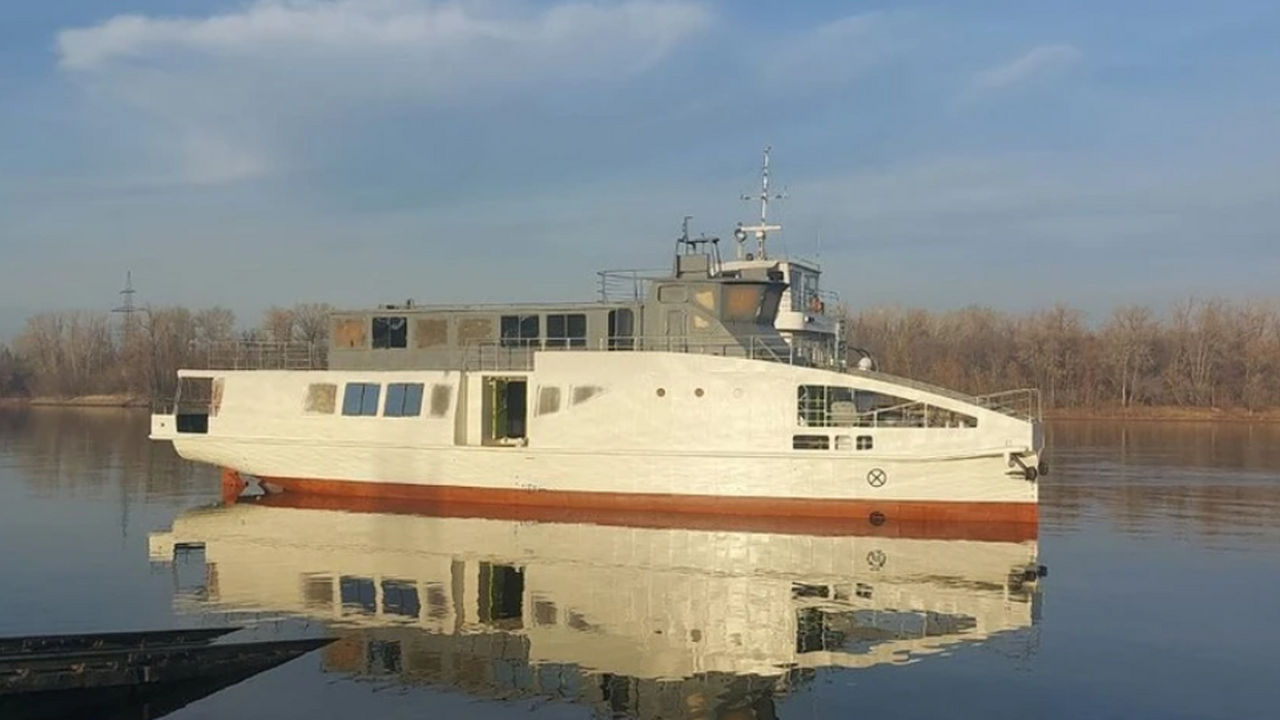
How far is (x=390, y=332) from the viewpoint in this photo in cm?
2991

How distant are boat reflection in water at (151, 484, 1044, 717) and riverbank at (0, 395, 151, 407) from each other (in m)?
88.7

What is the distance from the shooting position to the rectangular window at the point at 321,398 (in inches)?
1160

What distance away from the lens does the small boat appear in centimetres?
1088

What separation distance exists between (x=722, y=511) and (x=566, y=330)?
256 inches

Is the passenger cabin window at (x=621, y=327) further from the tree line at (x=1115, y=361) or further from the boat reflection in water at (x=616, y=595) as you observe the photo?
the tree line at (x=1115, y=361)

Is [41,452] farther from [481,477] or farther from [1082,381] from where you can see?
[1082,381]

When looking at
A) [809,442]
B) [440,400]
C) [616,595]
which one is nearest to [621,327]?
[440,400]

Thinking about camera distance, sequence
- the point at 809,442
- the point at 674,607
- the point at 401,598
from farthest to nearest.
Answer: the point at 809,442, the point at 401,598, the point at 674,607

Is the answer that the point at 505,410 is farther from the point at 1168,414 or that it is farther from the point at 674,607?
the point at 1168,414

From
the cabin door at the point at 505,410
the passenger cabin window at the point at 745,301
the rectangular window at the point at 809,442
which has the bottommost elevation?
the rectangular window at the point at 809,442

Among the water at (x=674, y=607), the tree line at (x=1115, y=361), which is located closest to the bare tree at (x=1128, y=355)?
the tree line at (x=1115, y=361)

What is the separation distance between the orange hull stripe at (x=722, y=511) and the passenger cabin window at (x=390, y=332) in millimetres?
4070

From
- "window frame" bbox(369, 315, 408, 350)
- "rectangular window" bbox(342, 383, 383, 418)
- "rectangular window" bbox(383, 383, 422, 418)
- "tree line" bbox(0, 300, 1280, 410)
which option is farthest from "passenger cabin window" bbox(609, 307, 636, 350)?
"tree line" bbox(0, 300, 1280, 410)

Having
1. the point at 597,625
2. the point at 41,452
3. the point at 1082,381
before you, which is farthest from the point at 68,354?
the point at 597,625
